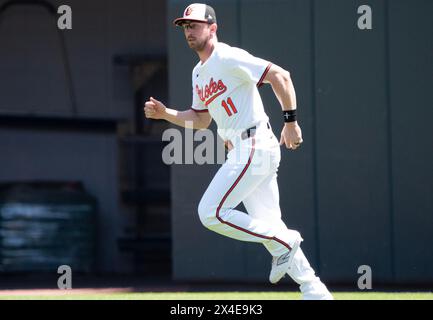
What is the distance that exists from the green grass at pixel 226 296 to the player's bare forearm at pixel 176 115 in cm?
159

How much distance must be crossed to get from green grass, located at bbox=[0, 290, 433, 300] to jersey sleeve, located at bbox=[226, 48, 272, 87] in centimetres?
206

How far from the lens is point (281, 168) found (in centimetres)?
886

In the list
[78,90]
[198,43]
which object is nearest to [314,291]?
[198,43]

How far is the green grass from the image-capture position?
7309 millimetres

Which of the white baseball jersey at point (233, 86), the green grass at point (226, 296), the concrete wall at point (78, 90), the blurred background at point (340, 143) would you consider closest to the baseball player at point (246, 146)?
the white baseball jersey at point (233, 86)

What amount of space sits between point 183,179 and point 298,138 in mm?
3233

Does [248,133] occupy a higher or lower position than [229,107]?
lower

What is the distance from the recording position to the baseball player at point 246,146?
5.88 m

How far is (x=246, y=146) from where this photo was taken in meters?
5.97

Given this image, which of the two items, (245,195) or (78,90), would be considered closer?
(245,195)

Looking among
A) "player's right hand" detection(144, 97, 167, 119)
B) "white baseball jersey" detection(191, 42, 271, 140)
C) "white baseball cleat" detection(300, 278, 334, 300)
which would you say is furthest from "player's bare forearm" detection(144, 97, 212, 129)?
"white baseball cleat" detection(300, 278, 334, 300)

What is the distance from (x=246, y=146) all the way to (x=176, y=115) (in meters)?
0.67

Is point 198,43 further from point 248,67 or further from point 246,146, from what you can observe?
point 246,146

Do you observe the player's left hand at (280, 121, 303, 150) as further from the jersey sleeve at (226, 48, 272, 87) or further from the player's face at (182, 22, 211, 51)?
the player's face at (182, 22, 211, 51)
